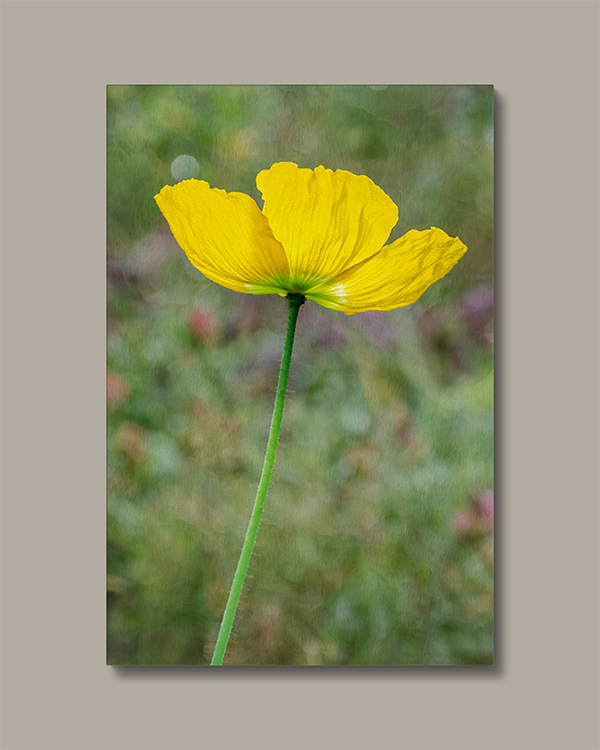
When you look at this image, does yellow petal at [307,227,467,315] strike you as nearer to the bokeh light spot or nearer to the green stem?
the green stem

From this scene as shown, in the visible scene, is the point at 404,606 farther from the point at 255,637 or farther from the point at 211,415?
the point at 211,415

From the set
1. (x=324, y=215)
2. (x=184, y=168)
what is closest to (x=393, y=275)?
(x=324, y=215)

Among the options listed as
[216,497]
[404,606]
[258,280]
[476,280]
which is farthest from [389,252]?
[404,606]

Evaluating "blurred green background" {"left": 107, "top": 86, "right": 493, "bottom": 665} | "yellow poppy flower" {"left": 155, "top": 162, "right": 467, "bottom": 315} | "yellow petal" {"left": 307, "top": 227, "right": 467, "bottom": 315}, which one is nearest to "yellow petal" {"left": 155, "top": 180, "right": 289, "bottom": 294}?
"yellow poppy flower" {"left": 155, "top": 162, "right": 467, "bottom": 315}

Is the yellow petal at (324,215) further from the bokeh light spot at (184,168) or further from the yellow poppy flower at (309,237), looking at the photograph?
the bokeh light spot at (184,168)

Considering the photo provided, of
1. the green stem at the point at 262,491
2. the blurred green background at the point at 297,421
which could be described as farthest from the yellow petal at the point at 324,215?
the blurred green background at the point at 297,421
